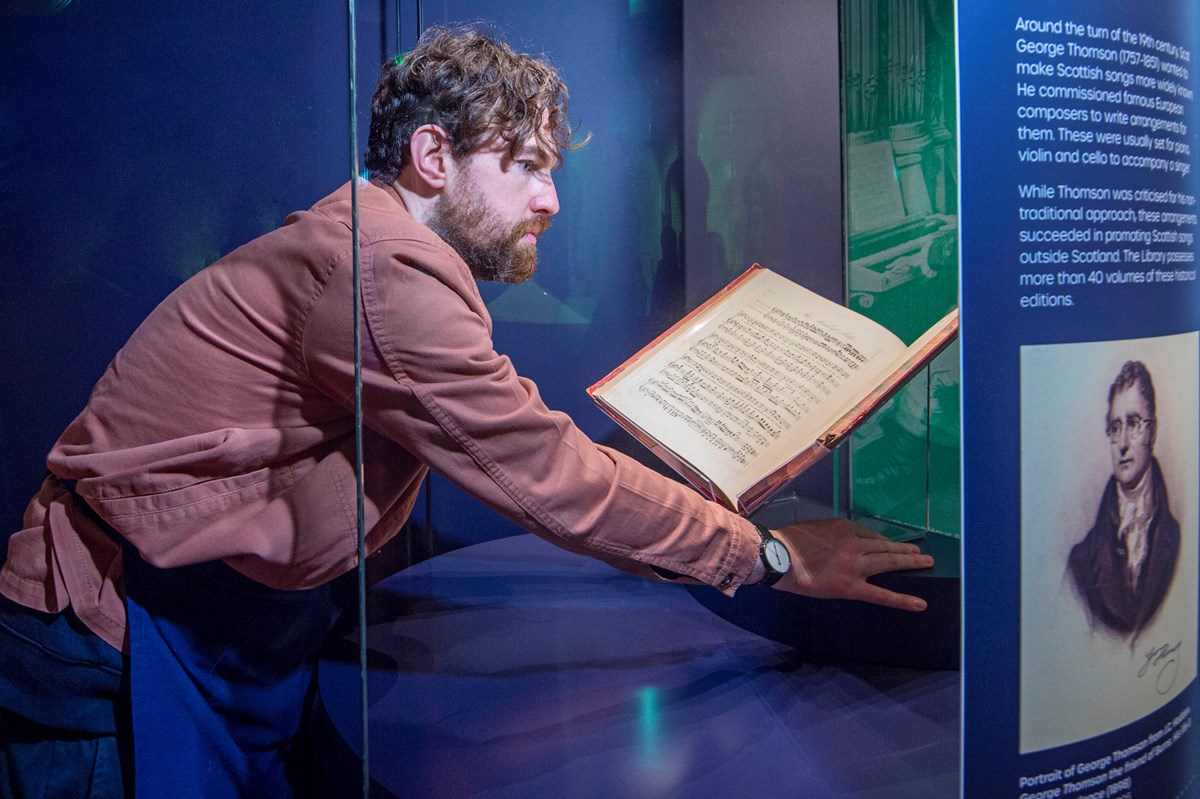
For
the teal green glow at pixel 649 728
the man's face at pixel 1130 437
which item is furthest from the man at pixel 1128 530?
the teal green glow at pixel 649 728

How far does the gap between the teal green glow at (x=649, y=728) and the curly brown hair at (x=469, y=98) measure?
0.56 meters

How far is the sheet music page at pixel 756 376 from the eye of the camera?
0.87 metres

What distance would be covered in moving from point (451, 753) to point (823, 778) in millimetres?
330

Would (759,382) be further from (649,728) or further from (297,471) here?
(297,471)

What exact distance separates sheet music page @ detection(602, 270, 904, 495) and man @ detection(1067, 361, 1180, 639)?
0.68 feet

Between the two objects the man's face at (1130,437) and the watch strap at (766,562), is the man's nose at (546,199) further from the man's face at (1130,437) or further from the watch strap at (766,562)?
the man's face at (1130,437)

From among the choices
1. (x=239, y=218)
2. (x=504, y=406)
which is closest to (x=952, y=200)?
(x=504, y=406)

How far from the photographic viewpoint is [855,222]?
33.4 inches

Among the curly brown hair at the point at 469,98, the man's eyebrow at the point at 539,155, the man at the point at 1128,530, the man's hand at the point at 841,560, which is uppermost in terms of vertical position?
the curly brown hair at the point at 469,98

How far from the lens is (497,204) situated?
0.95 m

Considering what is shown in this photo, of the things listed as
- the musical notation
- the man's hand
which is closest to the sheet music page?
the musical notation

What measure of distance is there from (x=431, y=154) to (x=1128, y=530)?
717mm

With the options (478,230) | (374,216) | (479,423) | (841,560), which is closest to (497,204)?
(478,230)

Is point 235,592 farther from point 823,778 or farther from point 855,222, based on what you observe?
point 855,222
